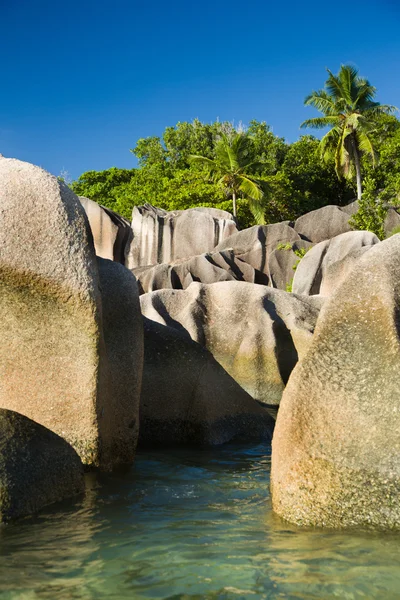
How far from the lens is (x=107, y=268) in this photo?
665 cm

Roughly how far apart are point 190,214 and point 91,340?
89.6ft

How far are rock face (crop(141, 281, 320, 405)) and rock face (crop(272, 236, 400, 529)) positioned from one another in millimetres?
8275

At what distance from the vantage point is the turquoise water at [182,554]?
11.5ft

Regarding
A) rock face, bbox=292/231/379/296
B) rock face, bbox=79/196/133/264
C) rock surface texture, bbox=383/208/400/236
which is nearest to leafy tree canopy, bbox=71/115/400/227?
rock face, bbox=79/196/133/264

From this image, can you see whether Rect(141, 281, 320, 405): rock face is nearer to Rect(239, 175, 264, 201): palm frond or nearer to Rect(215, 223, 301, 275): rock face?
Rect(215, 223, 301, 275): rock face

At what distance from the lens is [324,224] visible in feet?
107

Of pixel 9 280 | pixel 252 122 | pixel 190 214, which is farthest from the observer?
pixel 252 122

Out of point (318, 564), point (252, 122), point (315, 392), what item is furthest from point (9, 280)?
point (252, 122)

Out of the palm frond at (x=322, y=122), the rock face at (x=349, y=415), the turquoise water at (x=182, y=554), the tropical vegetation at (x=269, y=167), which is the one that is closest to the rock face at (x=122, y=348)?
the turquoise water at (x=182, y=554)

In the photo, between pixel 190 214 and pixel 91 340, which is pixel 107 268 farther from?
pixel 190 214

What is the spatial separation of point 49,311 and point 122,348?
990 mm

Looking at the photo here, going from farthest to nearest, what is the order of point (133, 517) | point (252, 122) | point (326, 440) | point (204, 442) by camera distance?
1. point (252, 122)
2. point (204, 442)
3. point (133, 517)
4. point (326, 440)

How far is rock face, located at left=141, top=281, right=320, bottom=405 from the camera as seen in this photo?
13.1 meters

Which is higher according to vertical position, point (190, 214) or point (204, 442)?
point (190, 214)
